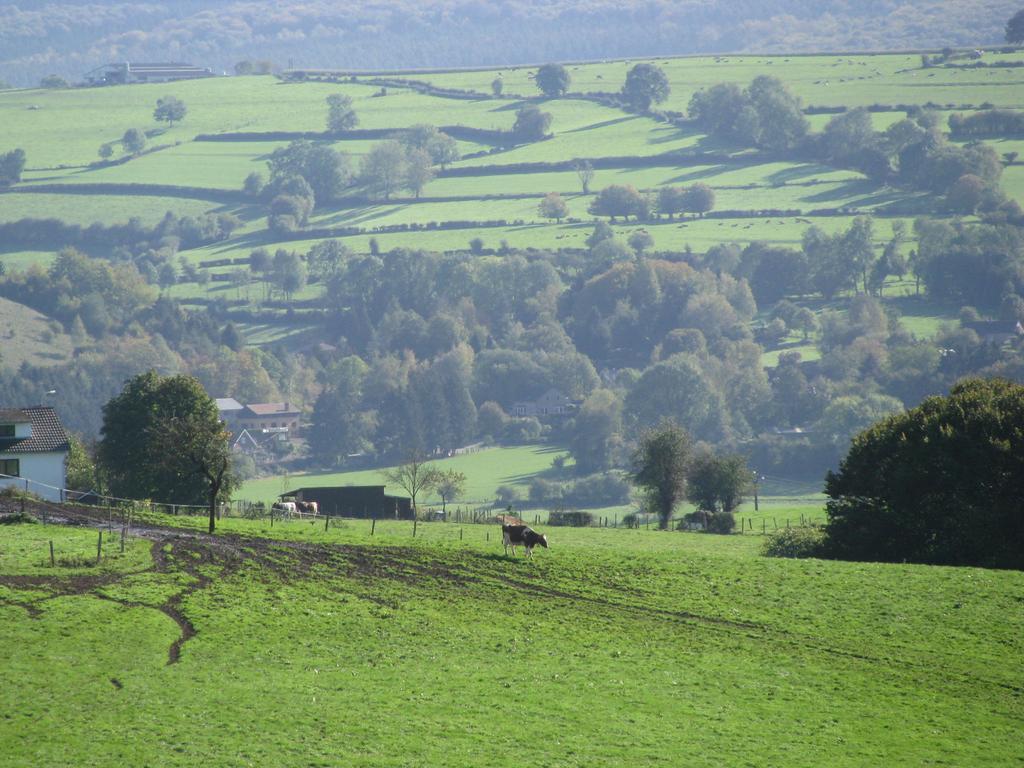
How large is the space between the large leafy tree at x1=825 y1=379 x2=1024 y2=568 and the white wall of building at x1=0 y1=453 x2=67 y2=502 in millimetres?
37656

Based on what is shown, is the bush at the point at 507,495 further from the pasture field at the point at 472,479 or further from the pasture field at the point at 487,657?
the pasture field at the point at 487,657

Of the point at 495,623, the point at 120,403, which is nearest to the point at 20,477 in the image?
the point at 120,403

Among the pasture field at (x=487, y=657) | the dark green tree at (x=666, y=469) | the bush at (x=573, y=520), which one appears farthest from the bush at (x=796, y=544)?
the dark green tree at (x=666, y=469)

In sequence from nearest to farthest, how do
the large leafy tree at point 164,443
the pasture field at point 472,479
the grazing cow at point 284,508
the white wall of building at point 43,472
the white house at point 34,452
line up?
the large leafy tree at point 164,443 < the white wall of building at point 43,472 < the white house at point 34,452 < the grazing cow at point 284,508 < the pasture field at point 472,479

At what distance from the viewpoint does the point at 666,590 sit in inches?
2164

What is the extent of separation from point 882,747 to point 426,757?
12.2 m

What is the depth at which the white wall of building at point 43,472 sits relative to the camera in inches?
3009

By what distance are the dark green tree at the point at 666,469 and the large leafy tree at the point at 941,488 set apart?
93.7 ft

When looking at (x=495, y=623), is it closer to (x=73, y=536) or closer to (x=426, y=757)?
(x=426, y=757)

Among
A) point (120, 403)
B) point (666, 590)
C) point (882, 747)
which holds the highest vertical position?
point (120, 403)

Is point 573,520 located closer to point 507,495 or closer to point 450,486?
point 450,486

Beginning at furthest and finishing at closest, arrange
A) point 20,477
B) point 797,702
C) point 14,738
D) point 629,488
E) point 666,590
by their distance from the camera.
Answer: point 629,488
point 20,477
point 666,590
point 797,702
point 14,738

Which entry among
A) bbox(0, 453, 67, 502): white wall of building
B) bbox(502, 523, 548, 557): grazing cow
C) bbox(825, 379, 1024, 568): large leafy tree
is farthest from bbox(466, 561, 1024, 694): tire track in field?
bbox(0, 453, 67, 502): white wall of building

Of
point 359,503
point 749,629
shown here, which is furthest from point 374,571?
point 359,503
